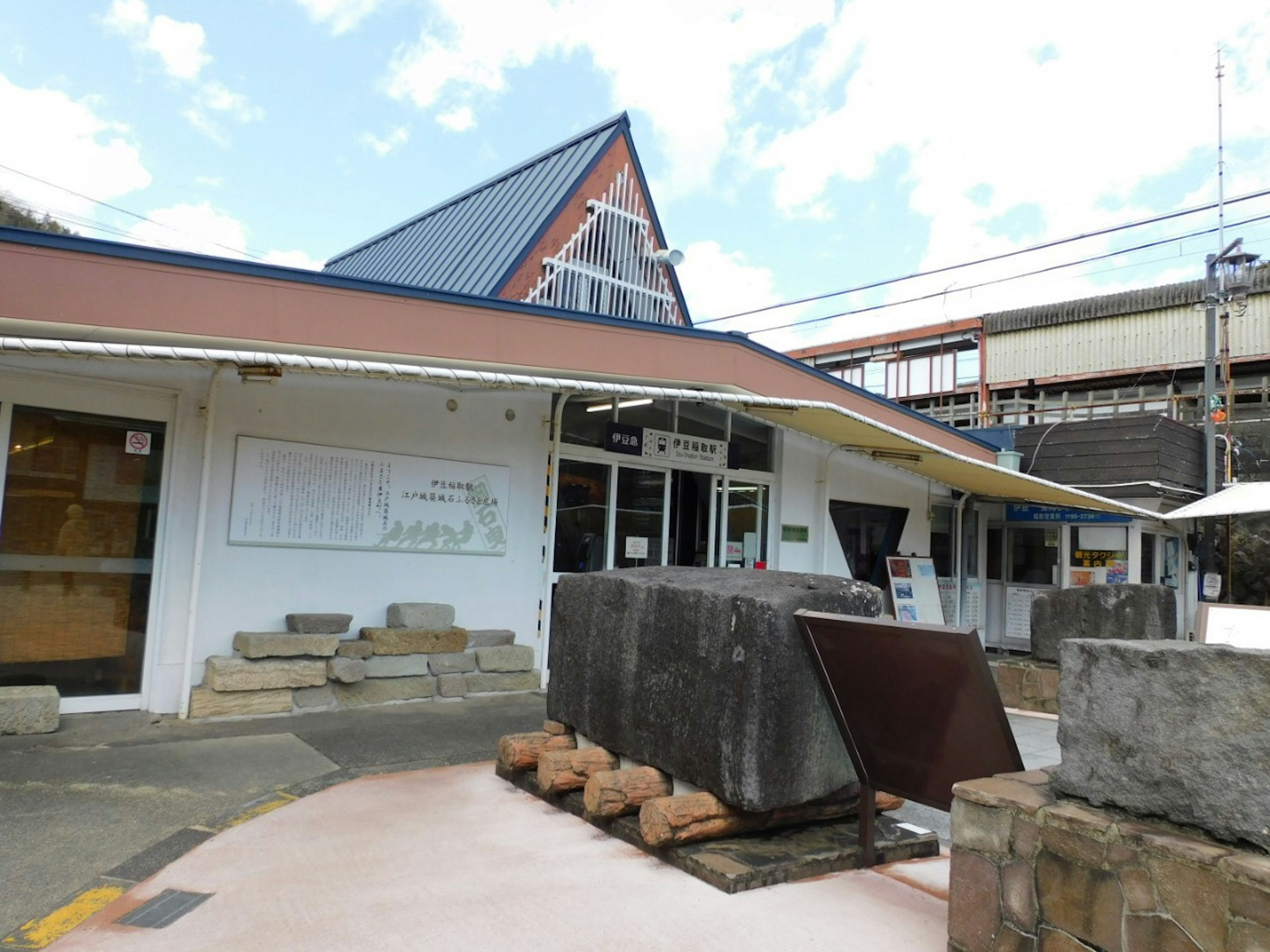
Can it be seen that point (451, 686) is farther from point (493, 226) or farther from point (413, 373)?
point (493, 226)

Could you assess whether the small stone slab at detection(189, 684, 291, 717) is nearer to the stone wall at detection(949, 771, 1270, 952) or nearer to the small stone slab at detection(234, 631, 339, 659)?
the small stone slab at detection(234, 631, 339, 659)

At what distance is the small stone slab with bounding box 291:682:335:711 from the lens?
6586mm

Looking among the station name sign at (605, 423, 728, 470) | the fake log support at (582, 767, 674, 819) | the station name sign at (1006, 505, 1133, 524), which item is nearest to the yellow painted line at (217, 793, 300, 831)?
the fake log support at (582, 767, 674, 819)

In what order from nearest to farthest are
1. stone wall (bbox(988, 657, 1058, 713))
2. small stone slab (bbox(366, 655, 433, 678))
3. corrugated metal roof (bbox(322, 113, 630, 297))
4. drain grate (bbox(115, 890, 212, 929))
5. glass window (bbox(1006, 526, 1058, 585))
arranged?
drain grate (bbox(115, 890, 212, 929)) → small stone slab (bbox(366, 655, 433, 678)) → stone wall (bbox(988, 657, 1058, 713)) → corrugated metal roof (bbox(322, 113, 630, 297)) → glass window (bbox(1006, 526, 1058, 585))

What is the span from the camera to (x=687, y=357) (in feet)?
25.2

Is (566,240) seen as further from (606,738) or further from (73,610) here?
(606,738)

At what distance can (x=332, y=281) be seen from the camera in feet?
20.3

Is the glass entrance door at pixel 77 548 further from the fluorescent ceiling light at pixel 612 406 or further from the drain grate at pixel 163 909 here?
the fluorescent ceiling light at pixel 612 406

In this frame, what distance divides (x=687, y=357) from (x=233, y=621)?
168 inches

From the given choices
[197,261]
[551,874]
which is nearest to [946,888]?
[551,874]

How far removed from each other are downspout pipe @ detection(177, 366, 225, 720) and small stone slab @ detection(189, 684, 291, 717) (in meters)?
0.11

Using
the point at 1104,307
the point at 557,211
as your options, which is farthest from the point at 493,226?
the point at 1104,307

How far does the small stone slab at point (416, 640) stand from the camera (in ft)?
22.9

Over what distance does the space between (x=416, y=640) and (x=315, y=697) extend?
34.9 inches
